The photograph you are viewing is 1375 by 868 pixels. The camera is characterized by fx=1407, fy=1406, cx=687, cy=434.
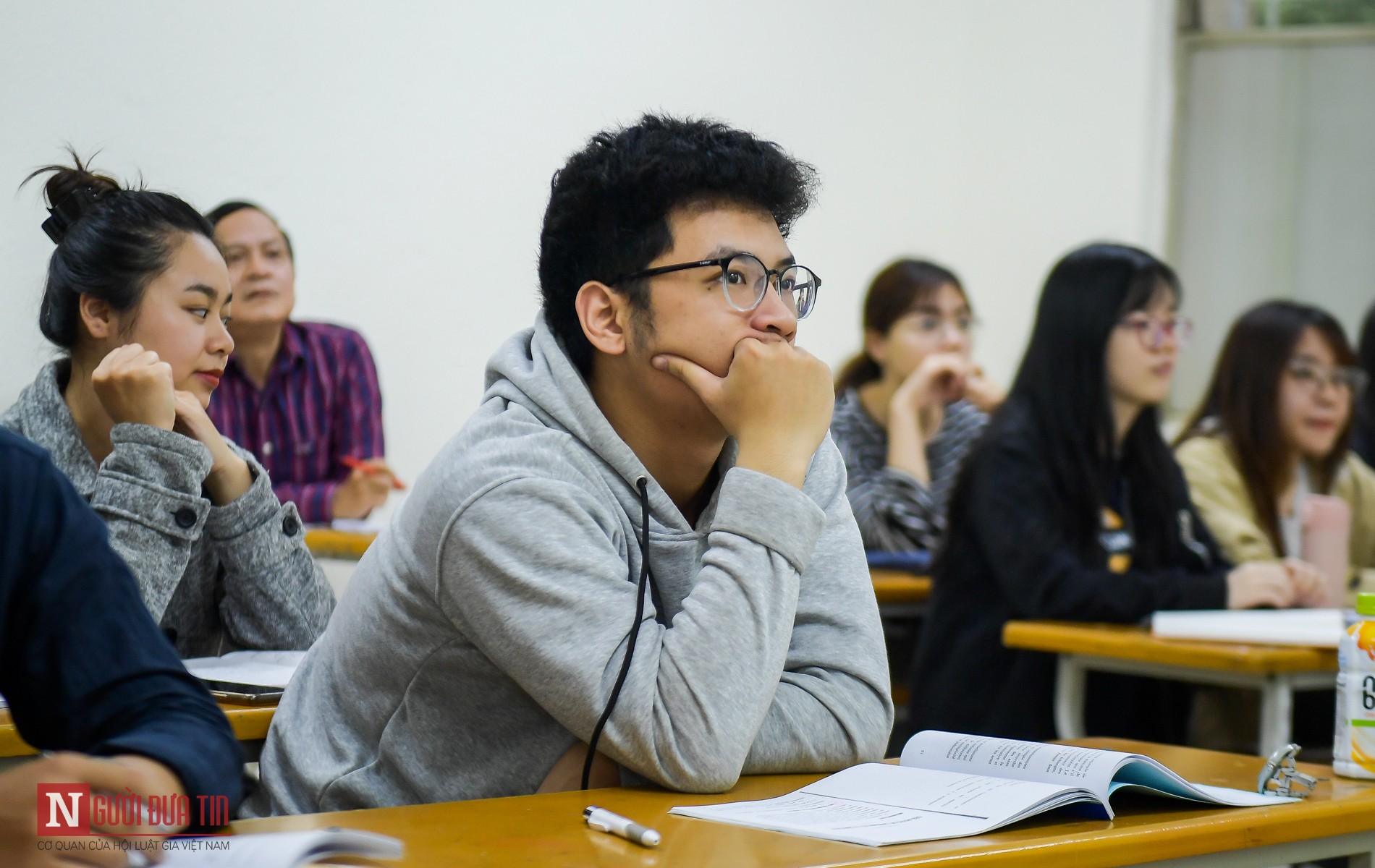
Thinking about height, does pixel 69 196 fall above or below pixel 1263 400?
above

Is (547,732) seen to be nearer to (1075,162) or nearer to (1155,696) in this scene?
(1155,696)

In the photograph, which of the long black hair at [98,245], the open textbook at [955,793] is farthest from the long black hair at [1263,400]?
the long black hair at [98,245]

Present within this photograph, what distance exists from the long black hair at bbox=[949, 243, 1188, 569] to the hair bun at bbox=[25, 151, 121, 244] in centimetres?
169

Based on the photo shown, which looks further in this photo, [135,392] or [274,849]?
[135,392]

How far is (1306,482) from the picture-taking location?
135 inches

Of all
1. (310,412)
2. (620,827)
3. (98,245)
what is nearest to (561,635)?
(620,827)

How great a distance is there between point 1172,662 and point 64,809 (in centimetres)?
189

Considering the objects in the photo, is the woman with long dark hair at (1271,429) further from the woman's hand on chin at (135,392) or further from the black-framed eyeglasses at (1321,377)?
the woman's hand on chin at (135,392)

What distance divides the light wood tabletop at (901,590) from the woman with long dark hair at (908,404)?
34 centimetres

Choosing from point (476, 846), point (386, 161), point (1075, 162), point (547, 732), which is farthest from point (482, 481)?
point (1075, 162)

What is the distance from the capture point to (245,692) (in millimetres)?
1571

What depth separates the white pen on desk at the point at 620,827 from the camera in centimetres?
100

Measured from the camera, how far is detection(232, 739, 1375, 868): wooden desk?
96 centimetres

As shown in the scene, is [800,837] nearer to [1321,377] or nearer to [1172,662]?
[1172,662]
